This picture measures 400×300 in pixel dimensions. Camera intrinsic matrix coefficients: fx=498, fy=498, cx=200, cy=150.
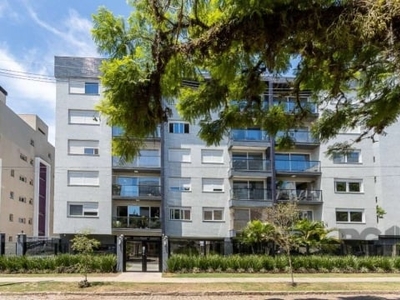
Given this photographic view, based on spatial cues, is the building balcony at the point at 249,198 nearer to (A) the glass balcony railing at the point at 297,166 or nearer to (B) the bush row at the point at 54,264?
(A) the glass balcony railing at the point at 297,166

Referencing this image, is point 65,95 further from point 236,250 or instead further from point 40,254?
point 236,250

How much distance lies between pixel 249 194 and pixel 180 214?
577 cm

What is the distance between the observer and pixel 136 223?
129ft

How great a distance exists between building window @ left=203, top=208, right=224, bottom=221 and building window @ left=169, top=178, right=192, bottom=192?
7.48 ft

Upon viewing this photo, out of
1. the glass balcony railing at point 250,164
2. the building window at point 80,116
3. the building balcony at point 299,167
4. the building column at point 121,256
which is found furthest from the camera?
the building balcony at point 299,167

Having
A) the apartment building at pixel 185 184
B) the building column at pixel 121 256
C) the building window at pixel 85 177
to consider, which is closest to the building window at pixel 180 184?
the apartment building at pixel 185 184

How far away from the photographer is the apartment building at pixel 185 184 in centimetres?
3912

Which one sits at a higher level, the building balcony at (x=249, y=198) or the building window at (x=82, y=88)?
the building window at (x=82, y=88)

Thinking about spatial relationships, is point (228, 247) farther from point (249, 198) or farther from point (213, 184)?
point (213, 184)

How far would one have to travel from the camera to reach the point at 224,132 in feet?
22.6

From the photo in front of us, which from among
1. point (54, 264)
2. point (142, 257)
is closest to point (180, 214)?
point (142, 257)

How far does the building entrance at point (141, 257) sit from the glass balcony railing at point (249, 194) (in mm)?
10223

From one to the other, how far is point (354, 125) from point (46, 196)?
198ft

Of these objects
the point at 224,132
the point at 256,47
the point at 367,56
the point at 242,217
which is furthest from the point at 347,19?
the point at 242,217
